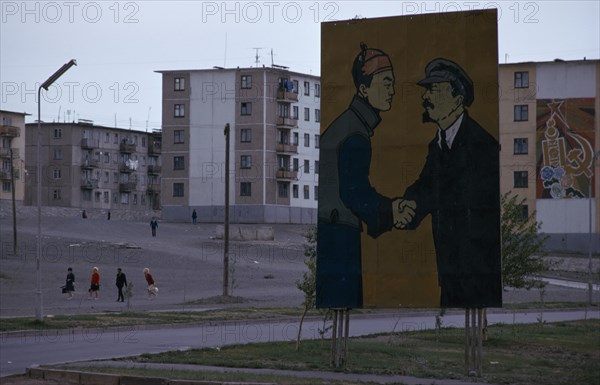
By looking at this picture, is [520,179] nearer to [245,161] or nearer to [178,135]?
[245,161]

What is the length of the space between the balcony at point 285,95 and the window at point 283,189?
8604 millimetres

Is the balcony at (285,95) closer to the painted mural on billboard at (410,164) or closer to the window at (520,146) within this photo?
the window at (520,146)

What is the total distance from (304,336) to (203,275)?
37.8 metres

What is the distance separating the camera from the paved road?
22192 millimetres

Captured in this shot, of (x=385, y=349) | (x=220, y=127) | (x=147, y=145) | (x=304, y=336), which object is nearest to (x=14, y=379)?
(x=385, y=349)

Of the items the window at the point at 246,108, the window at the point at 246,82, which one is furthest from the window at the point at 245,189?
the window at the point at 246,82

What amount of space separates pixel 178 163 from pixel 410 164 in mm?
88150

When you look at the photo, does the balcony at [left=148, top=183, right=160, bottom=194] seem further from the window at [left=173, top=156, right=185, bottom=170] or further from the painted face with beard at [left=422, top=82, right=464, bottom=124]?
the painted face with beard at [left=422, top=82, right=464, bottom=124]

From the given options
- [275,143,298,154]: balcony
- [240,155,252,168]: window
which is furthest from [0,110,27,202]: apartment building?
[275,143,298,154]: balcony

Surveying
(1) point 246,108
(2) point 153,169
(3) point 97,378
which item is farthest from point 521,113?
(3) point 97,378

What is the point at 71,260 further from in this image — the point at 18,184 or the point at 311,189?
the point at 18,184

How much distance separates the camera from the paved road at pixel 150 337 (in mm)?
22192

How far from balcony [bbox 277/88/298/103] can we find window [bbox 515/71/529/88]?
83.7ft

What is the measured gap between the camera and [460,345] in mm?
26234
